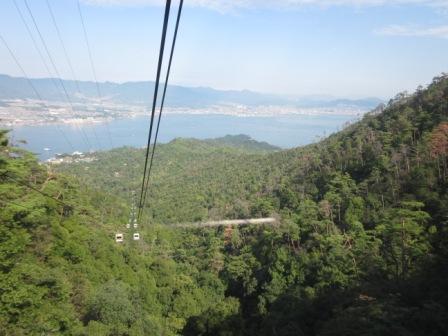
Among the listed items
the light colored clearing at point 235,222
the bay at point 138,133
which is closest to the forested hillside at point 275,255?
the light colored clearing at point 235,222

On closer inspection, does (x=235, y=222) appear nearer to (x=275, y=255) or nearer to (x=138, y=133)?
(x=275, y=255)

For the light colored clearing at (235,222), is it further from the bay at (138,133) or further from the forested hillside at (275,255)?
the bay at (138,133)

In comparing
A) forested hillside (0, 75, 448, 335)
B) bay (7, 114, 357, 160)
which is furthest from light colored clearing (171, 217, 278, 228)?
bay (7, 114, 357, 160)

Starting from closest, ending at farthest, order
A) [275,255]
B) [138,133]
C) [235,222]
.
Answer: [275,255] → [235,222] → [138,133]

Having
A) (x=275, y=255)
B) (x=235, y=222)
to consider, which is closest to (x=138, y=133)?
(x=235, y=222)

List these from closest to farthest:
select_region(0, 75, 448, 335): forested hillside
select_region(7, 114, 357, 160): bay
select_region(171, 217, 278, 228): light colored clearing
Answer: select_region(0, 75, 448, 335): forested hillside < select_region(171, 217, 278, 228): light colored clearing < select_region(7, 114, 357, 160): bay

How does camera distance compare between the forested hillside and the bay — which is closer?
the forested hillside

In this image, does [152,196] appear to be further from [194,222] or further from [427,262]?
[427,262]

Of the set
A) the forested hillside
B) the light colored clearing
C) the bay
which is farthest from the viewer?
the bay

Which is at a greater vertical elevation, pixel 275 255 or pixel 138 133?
pixel 275 255

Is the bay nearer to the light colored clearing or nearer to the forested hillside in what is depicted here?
the light colored clearing

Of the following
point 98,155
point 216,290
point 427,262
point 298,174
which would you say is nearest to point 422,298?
point 427,262
